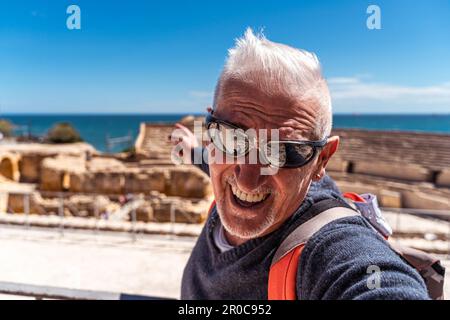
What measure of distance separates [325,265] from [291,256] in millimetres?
119

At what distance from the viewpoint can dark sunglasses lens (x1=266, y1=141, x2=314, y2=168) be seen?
4.16 ft

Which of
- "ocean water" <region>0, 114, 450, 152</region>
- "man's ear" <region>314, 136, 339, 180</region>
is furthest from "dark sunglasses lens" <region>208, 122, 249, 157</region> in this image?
"ocean water" <region>0, 114, 450, 152</region>

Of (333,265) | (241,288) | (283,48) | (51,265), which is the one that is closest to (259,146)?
(283,48)

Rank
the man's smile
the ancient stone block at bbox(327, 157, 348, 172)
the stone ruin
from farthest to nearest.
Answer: the ancient stone block at bbox(327, 157, 348, 172), the stone ruin, the man's smile

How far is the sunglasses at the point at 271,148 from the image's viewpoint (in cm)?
127

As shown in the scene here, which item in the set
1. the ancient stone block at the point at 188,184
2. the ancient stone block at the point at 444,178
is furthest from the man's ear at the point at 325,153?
the ancient stone block at the point at 444,178

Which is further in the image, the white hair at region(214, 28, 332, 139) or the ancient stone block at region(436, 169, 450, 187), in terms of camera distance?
the ancient stone block at region(436, 169, 450, 187)

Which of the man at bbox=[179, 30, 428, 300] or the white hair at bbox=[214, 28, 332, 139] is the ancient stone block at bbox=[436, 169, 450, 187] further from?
the white hair at bbox=[214, 28, 332, 139]

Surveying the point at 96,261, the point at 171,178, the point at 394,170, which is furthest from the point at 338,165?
the point at 96,261

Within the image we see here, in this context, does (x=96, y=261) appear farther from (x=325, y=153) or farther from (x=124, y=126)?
(x=124, y=126)

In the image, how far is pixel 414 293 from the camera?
92 centimetres

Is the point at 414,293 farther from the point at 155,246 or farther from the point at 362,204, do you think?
the point at 155,246

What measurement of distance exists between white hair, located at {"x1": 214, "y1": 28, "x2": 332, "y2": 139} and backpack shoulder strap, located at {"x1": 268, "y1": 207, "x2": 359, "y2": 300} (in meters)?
0.31

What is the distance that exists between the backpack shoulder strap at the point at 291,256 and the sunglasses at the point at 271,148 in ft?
0.71
